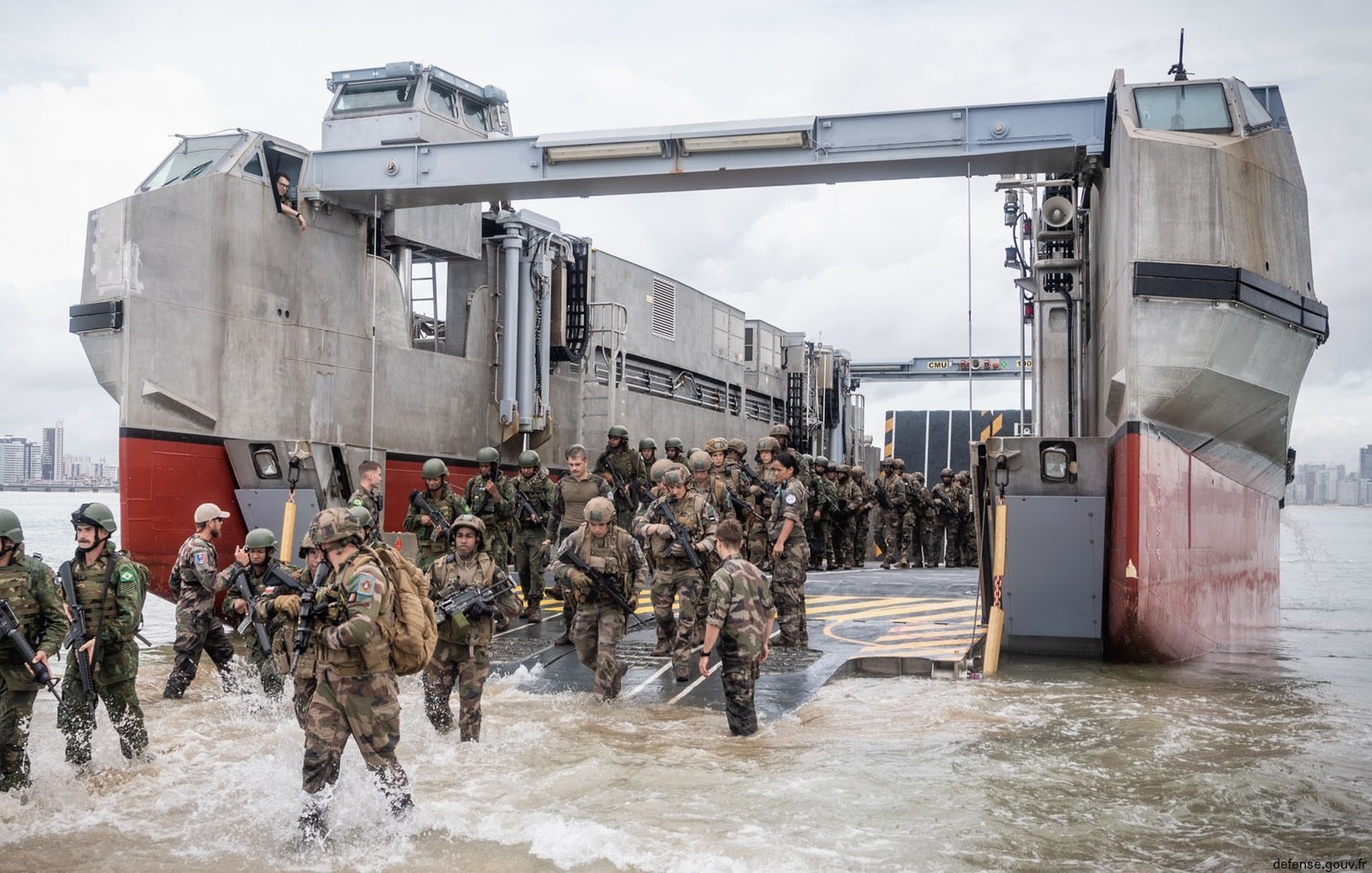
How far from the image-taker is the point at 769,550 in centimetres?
1181

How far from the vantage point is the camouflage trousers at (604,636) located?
911 cm

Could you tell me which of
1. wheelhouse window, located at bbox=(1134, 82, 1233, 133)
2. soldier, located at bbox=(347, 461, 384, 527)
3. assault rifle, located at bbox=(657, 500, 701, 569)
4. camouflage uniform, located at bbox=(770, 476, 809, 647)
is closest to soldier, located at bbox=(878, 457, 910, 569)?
camouflage uniform, located at bbox=(770, 476, 809, 647)

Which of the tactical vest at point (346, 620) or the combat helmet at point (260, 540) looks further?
the combat helmet at point (260, 540)

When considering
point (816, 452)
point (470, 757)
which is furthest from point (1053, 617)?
point (816, 452)

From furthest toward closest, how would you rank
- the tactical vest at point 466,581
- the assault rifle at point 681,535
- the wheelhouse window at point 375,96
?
the wheelhouse window at point 375,96 < the assault rifle at point 681,535 < the tactical vest at point 466,581

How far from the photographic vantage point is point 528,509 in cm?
1266

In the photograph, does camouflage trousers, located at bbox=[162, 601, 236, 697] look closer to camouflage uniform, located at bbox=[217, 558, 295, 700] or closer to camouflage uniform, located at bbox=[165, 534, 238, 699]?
camouflage uniform, located at bbox=[165, 534, 238, 699]

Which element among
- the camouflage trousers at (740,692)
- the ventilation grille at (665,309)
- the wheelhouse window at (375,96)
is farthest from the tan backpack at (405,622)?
the ventilation grille at (665,309)

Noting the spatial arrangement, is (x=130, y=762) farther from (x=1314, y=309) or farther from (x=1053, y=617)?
(x=1314, y=309)

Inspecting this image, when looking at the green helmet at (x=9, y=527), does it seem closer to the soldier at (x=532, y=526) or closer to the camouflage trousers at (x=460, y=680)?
the camouflage trousers at (x=460, y=680)

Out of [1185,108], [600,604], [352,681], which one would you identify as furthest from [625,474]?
[352,681]

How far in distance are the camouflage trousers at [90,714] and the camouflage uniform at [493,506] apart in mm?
5326

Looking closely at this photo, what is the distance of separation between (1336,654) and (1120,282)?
566 centimetres

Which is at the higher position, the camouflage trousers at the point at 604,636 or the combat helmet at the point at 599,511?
the combat helmet at the point at 599,511
